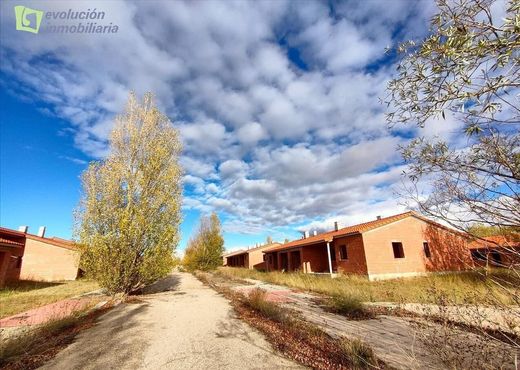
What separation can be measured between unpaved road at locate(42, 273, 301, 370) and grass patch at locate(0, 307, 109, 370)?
0.79 feet

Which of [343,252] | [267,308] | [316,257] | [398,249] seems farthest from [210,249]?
[267,308]

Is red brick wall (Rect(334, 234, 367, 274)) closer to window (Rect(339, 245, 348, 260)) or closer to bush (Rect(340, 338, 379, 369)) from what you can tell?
window (Rect(339, 245, 348, 260))

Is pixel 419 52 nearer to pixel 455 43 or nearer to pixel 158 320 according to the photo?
pixel 455 43

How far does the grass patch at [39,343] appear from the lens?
4.76m

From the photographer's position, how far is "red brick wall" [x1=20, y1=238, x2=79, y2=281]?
23781mm

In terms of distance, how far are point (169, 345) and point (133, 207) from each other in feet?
26.1

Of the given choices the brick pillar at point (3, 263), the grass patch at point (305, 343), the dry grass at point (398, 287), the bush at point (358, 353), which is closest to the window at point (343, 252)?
the dry grass at point (398, 287)

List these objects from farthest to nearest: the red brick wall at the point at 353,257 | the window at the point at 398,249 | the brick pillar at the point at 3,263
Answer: the window at the point at 398,249
the red brick wall at the point at 353,257
the brick pillar at the point at 3,263

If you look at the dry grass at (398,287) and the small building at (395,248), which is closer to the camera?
the dry grass at (398,287)

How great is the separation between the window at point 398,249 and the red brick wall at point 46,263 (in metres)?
27.3

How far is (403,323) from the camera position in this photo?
754 cm

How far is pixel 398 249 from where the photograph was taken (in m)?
20.1

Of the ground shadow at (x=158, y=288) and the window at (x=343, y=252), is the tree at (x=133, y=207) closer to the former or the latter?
the ground shadow at (x=158, y=288)

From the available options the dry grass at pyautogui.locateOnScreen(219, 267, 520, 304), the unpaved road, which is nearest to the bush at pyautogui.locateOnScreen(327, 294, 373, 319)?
the dry grass at pyautogui.locateOnScreen(219, 267, 520, 304)
